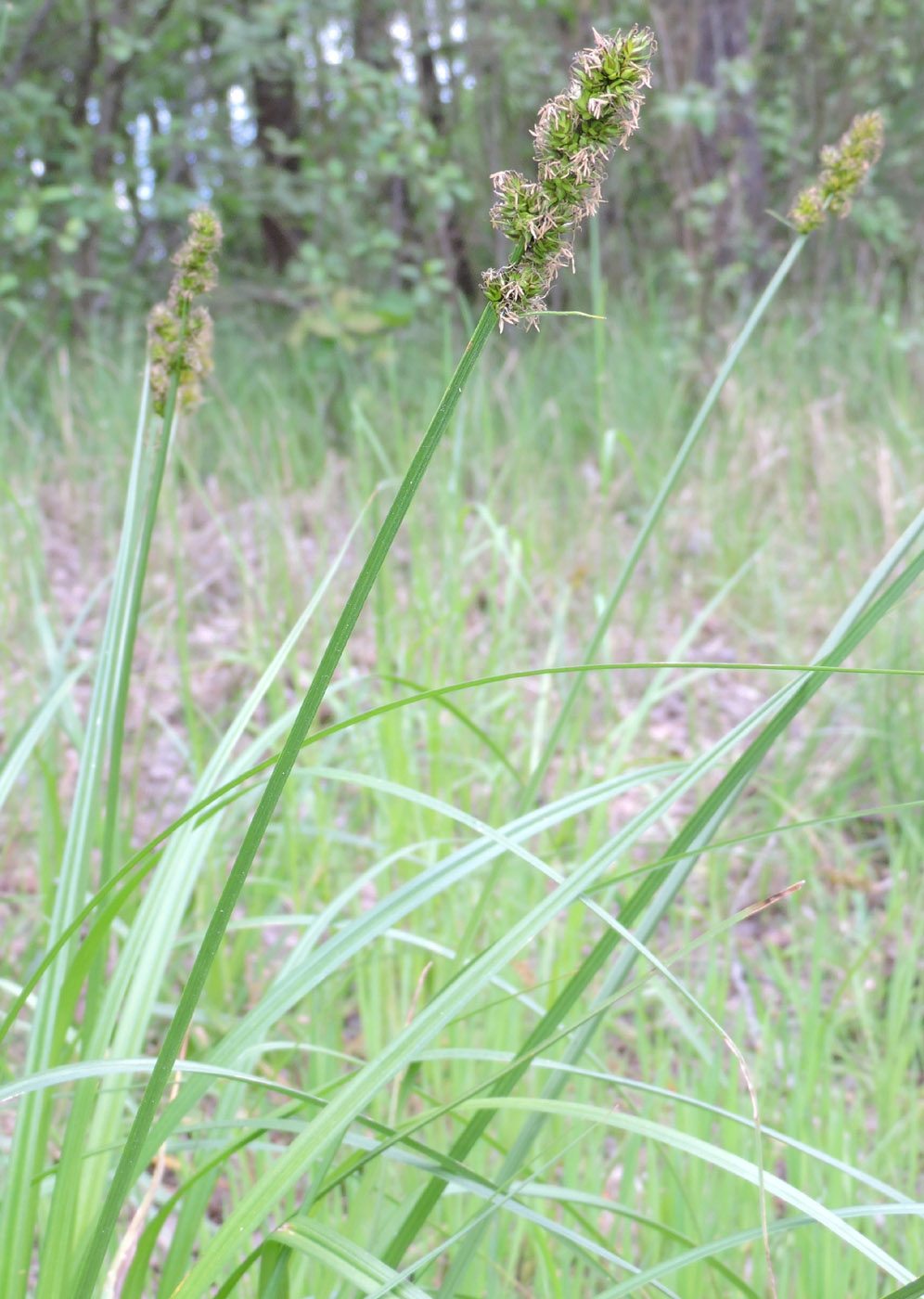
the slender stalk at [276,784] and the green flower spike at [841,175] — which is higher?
the green flower spike at [841,175]

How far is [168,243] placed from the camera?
5543 millimetres

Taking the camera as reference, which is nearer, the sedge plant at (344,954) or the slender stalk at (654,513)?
the sedge plant at (344,954)

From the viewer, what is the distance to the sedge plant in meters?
0.42

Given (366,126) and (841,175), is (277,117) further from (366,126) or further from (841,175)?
(841,175)

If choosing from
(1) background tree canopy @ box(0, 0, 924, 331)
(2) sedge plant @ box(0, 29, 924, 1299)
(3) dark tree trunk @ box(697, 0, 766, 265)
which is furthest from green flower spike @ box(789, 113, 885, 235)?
(3) dark tree trunk @ box(697, 0, 766, 265)

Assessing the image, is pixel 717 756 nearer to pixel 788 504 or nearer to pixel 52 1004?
pixel 52 1004

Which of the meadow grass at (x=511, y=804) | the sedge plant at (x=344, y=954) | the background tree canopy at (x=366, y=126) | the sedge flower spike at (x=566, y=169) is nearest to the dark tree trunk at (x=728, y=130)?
the background tree canopy at (x=366, y=126)

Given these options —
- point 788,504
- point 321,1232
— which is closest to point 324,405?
point 788,504

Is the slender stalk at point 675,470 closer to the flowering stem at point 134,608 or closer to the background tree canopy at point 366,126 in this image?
the flowering stem at point 134,608

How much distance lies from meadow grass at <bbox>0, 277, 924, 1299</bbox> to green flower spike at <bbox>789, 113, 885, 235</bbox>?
1.37 ft

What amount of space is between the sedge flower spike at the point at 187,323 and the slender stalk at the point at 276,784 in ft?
0.89

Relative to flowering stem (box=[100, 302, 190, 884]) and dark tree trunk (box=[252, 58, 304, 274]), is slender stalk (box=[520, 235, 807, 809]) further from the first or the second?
dark tree trunk (box=[252, 58, 304, 274])

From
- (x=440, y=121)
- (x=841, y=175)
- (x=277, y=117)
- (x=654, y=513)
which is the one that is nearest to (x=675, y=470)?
(x=654, y=513)

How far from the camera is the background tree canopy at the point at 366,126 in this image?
416 centimetres
